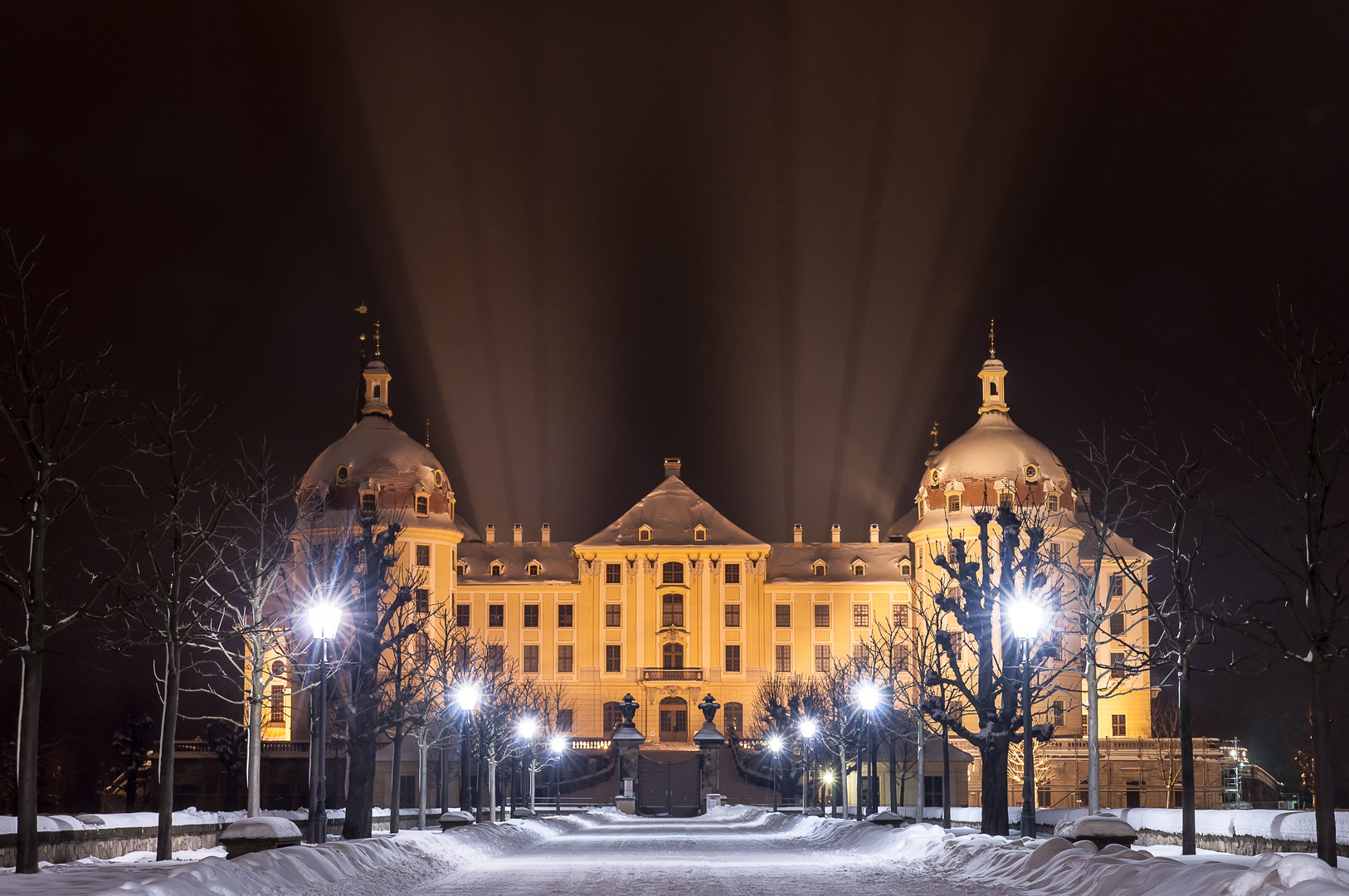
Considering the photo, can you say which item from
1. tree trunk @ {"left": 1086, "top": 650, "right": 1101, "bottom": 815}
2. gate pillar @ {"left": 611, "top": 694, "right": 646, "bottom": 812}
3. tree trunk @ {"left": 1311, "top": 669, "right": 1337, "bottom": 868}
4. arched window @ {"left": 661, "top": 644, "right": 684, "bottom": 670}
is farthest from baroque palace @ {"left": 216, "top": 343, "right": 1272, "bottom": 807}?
tree trunk @ {"left": 1311, "top": 669, "right": 1337, "bottom": 868}

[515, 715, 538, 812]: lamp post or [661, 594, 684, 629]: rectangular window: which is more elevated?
[661, 594, 684, 629]: rectangular window

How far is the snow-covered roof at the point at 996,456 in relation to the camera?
316 feet

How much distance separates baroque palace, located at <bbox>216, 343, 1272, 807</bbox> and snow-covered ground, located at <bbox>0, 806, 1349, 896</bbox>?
6397cm

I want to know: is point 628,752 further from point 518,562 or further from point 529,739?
point 518,562

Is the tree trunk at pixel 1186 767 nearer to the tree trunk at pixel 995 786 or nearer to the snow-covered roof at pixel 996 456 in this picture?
the tree trunk at pixel 995 786

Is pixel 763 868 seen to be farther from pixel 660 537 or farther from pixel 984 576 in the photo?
pixel 660 537

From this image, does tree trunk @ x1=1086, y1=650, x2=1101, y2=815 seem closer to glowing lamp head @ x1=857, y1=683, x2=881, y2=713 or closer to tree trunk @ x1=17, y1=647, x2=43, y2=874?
glowing lamp head @ x1=857, y1=683, x2=881, y2=713

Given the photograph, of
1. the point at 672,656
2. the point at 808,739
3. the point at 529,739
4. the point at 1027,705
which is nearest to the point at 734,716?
the point at 672,656

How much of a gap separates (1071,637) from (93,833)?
246ft

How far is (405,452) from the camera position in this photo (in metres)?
102

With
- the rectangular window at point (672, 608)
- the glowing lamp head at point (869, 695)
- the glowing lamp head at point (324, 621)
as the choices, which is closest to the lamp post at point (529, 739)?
the glowing lamp head at point (869, 695)

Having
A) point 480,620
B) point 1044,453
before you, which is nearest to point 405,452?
point 480,620

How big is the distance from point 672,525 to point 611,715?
49.0 ft

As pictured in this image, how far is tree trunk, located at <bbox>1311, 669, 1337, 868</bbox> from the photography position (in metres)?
18.7
